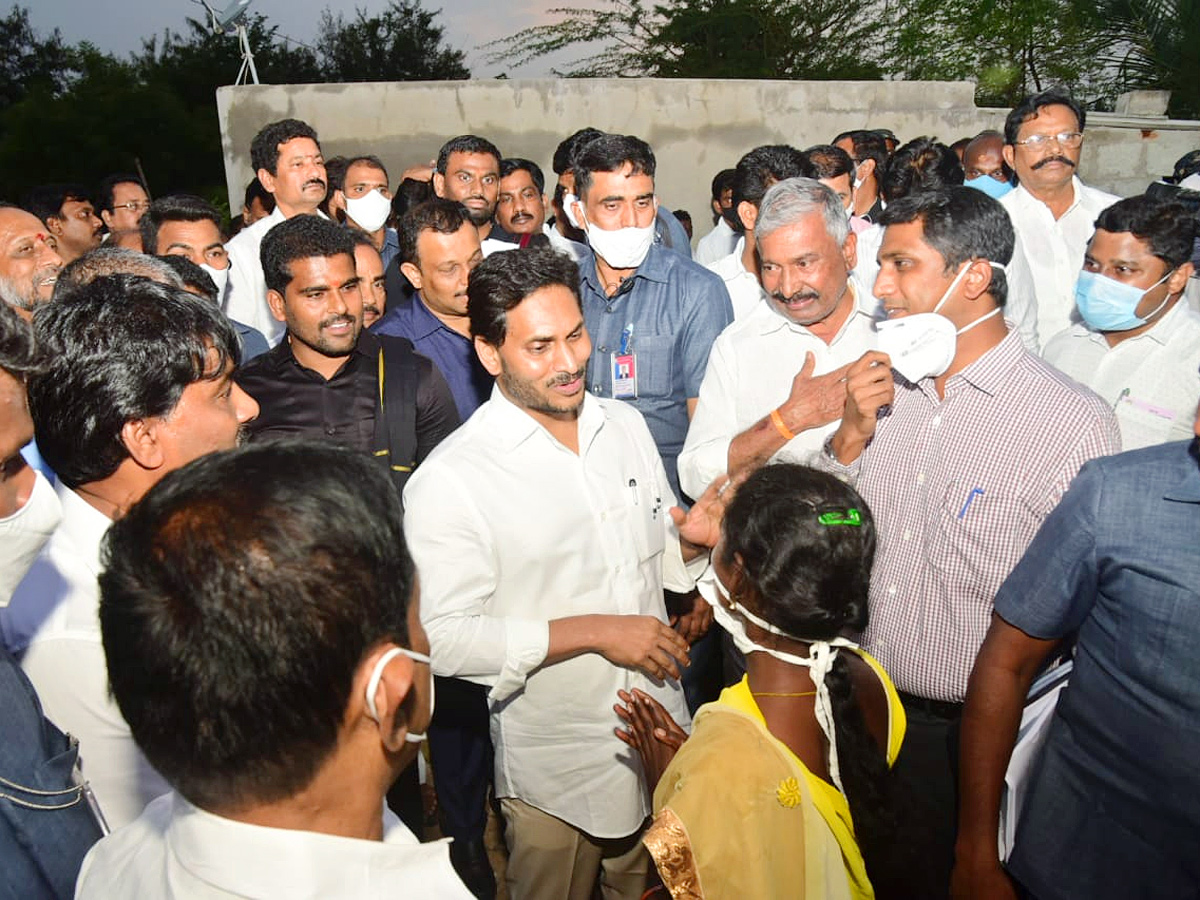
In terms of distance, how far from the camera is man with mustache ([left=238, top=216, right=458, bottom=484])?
3375mm

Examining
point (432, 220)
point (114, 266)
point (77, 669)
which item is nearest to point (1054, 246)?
point (432, 220)

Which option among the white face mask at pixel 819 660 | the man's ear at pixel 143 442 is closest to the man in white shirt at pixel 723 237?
the white face mask at pixel 819 660

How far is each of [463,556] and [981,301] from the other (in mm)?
1708

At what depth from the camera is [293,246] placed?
356 cm

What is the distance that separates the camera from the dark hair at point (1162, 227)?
133 inches

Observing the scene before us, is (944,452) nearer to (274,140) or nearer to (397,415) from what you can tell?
(397,415)

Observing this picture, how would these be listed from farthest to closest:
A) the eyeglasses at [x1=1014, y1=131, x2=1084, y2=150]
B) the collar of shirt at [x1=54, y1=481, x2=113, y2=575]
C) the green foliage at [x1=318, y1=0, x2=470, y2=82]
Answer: the green foliage at [x1=318, y1=0, x2=470, y2=82] < the eyeglasses at [x1=1014, y1=131, x2=1084, y2=150] < the collar of shirt at [x1=54, y1=481, x2=113, y2=575]

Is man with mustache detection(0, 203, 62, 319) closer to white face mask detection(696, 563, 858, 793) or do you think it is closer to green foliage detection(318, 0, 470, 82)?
white face mask detection(696, 563, 858, 793)

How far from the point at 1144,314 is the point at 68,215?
7.28m

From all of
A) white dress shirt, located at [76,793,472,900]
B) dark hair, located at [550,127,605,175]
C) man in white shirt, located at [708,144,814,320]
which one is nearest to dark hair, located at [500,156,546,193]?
dark hair, located at [550,127,605,175]

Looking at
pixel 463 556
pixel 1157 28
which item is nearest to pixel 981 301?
pixel 463 556

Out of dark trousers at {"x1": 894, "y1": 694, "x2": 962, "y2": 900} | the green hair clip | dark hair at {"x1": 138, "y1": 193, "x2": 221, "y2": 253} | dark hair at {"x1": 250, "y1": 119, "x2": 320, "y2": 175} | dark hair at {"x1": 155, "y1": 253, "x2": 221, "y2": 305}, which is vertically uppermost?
dark hair at {"x1": 250, "y1": 119, "x2": 320, "y2": 175}

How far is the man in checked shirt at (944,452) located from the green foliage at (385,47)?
27.7 metres

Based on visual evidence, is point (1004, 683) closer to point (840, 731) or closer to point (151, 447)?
point (840, 731)
